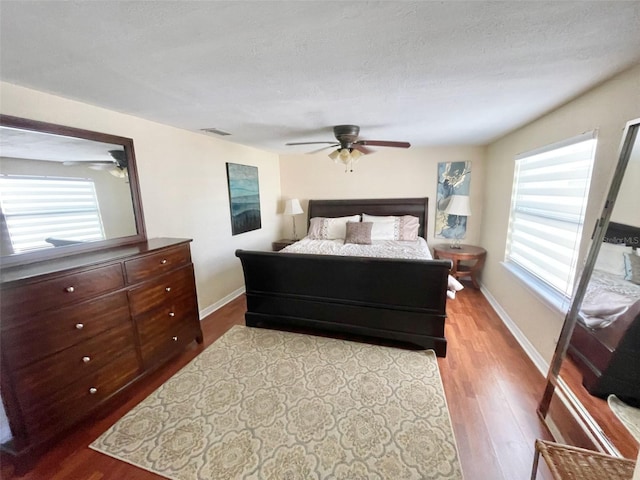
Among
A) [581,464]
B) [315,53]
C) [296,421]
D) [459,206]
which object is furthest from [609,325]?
[459,206]

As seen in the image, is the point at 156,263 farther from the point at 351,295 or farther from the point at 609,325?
the point at 609,325

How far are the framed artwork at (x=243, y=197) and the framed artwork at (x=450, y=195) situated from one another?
289 centimetres

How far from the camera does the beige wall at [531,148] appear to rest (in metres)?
1.51

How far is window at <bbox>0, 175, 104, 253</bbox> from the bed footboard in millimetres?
1227

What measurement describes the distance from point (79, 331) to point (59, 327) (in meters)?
0.11

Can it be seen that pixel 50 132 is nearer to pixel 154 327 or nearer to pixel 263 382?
pixel 154 327

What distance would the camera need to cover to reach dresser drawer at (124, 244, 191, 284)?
188 cm

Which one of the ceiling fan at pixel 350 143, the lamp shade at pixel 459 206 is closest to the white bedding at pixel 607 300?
the ceiling fan at pixel 350 143

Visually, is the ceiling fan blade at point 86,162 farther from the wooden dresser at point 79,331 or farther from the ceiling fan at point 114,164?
the wooden dresser at point 79,331

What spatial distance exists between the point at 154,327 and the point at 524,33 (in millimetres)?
2909

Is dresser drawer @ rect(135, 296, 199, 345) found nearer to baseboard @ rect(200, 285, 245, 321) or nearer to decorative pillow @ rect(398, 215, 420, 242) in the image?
baseboard @ rect(200, 285, 245, 321)

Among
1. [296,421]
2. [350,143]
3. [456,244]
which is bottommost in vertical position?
[296,421]

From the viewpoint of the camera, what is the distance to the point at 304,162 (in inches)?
181

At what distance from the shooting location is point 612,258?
1.36m
